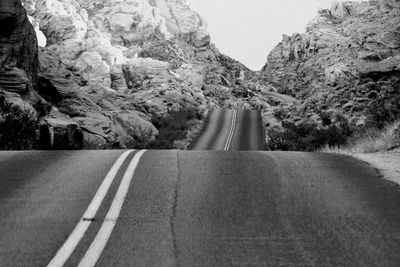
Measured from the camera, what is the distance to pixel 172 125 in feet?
151

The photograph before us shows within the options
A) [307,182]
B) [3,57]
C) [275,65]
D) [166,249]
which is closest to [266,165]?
[307,182]

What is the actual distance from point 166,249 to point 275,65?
11254 centimetres

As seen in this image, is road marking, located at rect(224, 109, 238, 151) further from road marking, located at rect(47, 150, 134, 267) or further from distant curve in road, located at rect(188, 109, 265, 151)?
road marking, located at rect(47, 150, 134, 267)

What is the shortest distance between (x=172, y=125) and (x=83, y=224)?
135ft

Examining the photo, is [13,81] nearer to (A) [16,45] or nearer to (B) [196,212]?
(A) [16,45]

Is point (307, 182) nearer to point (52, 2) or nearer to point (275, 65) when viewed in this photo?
point (52, 2)

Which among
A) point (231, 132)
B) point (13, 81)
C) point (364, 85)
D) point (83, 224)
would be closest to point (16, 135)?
point (83, 224)

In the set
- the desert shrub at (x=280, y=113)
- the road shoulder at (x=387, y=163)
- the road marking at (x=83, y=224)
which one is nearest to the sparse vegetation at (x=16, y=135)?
the road marking at (x=83, y=224)

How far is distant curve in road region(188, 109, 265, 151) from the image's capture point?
4097 cm

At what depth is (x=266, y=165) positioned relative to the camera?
7441mm

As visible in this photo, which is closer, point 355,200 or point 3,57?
point 355,200

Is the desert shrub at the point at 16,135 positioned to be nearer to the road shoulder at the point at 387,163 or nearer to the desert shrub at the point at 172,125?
the road shoulder at the point at 387,163

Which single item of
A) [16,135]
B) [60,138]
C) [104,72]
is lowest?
[60,138]

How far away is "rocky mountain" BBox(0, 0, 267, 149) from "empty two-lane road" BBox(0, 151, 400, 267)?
749 centimetres
